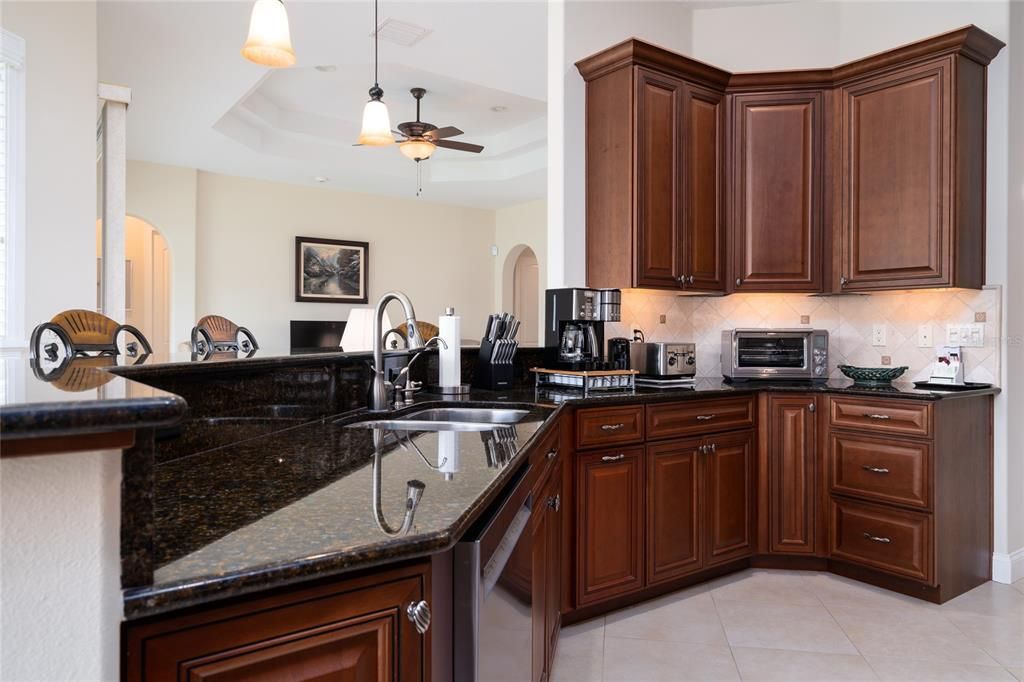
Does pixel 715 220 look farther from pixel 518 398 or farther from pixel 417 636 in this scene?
pixel 417 636

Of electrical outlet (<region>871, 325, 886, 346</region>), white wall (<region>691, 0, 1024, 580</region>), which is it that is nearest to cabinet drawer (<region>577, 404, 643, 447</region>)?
electrical outlet (<region>871, 325, 886, 346</region>)

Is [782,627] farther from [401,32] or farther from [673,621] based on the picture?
[401,32]

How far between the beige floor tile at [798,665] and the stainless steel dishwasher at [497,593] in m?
1.12

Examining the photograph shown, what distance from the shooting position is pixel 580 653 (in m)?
2.41

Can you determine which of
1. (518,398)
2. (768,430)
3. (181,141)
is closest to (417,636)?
(518,398)

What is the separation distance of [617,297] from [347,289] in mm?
5532

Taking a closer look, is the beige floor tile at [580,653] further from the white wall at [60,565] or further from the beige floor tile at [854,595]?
the white wall at [60,565]

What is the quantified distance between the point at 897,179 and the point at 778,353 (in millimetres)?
974

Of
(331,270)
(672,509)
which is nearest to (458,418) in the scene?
(672,509)

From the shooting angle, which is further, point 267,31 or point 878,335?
point 878,335

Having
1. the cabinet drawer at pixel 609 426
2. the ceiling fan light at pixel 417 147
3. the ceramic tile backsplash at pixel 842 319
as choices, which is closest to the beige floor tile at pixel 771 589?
the cabinet drawer at pixel 609 426

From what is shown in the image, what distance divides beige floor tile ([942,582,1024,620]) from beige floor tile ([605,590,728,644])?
993 millimetres

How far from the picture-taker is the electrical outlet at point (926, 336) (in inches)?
132

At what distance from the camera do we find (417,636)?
0.91 m
